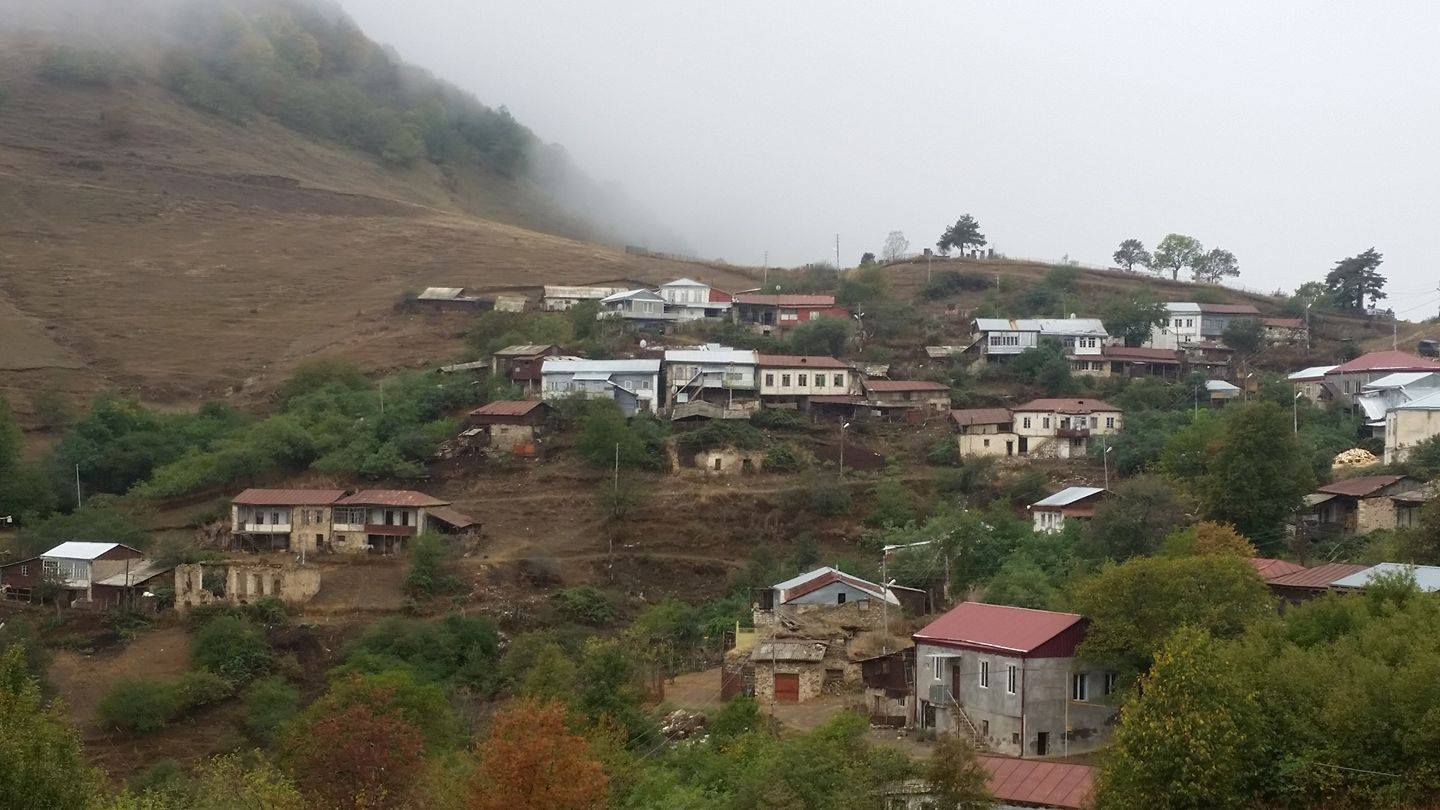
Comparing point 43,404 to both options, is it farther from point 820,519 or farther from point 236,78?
point 236,78

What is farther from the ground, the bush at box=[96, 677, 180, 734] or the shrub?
the shrub

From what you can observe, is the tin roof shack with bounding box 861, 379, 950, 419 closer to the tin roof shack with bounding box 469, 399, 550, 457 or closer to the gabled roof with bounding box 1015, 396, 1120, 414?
the gabled roof with bounding box 1015, 396, 1120, 414

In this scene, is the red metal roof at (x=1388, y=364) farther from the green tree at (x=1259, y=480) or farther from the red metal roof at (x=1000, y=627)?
the red metal roof at (x=1000, y=627)

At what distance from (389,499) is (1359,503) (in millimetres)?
27850

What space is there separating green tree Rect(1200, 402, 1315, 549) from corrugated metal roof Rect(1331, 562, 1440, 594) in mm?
8706

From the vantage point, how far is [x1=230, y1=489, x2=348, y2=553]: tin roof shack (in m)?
47.5

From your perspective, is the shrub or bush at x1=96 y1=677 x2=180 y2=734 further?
the shrub

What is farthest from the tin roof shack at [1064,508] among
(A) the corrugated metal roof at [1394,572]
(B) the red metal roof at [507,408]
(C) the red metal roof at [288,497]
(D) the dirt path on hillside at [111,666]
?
(D) the dirt path on hillside at [111,666]

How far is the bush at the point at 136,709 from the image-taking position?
38.3 m

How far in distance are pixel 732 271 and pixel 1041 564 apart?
4683cm

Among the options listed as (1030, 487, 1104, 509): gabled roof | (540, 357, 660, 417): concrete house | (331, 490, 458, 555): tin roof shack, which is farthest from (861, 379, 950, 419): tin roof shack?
(331, 490, 458, 555): tin roof shack

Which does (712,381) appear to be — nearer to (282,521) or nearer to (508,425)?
(508,425)

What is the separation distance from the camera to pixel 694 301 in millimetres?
68438

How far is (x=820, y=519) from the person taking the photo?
160 feet
